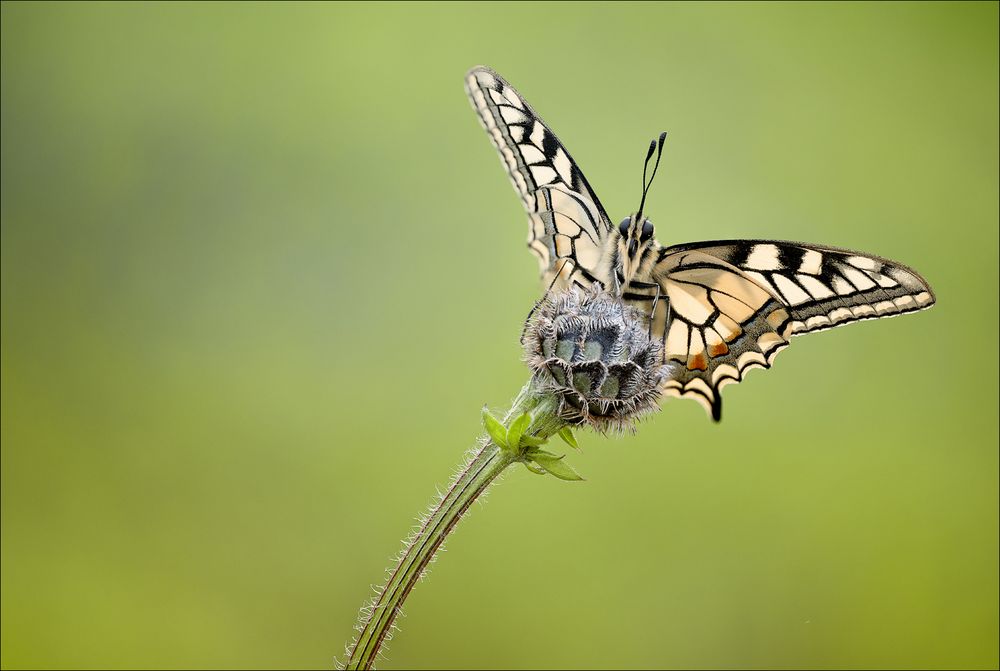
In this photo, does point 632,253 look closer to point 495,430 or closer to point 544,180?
point 544,180

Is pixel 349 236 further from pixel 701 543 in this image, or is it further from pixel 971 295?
pixel 971 295

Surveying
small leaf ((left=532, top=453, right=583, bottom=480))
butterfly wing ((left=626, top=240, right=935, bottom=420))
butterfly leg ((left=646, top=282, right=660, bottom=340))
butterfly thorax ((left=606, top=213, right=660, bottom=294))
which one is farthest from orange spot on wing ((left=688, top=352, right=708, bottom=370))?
small leaf ((left=532, top=453, right=583, bottom=480))

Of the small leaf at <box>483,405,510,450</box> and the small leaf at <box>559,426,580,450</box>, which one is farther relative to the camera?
the small leaf at <box>559,426,580,450</box>

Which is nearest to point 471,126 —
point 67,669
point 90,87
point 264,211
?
point 264,211

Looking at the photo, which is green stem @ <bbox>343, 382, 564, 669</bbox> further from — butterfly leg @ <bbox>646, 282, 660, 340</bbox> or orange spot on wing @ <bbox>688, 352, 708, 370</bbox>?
orange spot on wing @ <bbox>688, 352, 708, 370</bbox>

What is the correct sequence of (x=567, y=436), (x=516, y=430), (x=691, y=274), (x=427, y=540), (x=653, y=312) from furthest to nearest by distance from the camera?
(x=691, y=274) < (x=653, y=312) < (x=567, y=436) < (x=516, y=430) < (x=427, y=540)

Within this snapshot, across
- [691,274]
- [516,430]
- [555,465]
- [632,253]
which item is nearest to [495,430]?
[516,430]
